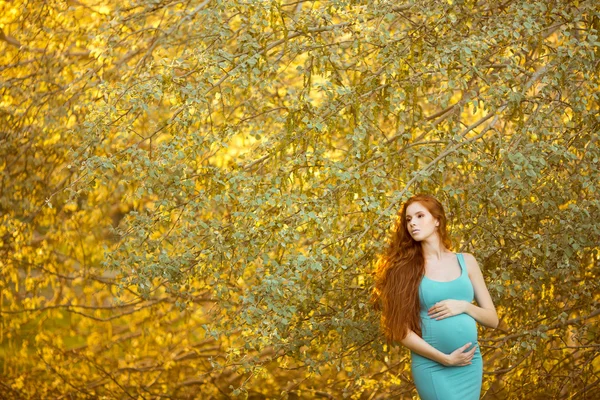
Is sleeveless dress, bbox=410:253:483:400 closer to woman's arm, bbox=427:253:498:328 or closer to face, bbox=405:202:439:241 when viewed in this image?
woman's arm, bbox=427:253:498:328

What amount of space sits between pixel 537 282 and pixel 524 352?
0.55 meters

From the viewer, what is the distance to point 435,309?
364 centimetres

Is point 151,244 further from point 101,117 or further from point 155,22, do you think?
point 155,22

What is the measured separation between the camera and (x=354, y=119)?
16.0 feet

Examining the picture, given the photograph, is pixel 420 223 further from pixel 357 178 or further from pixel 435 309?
pixel 357 178

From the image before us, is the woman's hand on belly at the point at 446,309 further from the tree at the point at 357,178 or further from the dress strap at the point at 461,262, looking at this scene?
the tree at the point at 357,178

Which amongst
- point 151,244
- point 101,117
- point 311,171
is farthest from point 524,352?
point 101,117

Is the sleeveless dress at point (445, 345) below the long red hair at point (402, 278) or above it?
below

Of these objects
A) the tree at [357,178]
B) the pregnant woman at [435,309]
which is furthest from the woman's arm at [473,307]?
the tree at [357,178]

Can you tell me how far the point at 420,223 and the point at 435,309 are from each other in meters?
0.35

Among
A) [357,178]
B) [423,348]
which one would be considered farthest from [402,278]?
[357,178]

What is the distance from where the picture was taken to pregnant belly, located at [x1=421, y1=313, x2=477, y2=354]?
3.63m

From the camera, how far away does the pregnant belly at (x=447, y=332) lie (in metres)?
3.63

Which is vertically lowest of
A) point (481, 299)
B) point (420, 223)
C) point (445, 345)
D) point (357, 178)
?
point (445, 345)
